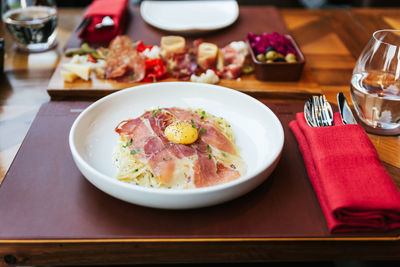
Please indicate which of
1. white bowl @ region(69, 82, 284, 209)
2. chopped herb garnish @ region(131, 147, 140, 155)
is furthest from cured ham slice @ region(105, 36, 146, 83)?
chopped herb garnish @ region(131, 147, 140, 155)

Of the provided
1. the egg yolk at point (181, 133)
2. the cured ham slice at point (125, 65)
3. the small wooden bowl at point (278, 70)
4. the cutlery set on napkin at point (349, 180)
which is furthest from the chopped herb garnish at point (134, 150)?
the small wooden bowl at point (278, 70)

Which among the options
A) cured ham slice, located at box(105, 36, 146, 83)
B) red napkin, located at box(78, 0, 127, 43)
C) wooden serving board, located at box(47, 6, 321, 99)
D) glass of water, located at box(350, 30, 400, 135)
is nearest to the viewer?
glass of water, located at box(350, 30, 400, 135)

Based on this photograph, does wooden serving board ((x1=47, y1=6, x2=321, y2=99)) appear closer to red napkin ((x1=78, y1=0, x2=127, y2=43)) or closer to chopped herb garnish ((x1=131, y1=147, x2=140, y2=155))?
red napkin ((x1=78, y1=0, x2=127, y2=43))

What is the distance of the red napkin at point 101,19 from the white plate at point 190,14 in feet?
0.65

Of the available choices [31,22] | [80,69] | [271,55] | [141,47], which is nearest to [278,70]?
[271,55]

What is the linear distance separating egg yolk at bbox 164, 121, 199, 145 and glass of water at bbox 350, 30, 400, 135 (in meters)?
0.73

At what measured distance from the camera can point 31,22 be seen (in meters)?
2.13

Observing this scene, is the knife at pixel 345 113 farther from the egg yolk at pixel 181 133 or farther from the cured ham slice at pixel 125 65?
the cured ham slice at pixel 125 65

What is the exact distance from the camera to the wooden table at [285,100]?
1.04m

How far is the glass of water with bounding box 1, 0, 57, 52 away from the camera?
2143 mm

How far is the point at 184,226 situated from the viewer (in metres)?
1.07

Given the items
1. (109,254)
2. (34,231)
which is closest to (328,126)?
(109,254)

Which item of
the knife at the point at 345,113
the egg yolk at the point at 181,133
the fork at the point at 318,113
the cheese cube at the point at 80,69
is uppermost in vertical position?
the egg yolk at the point at 181,133

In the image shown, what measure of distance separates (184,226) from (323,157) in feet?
1.70
